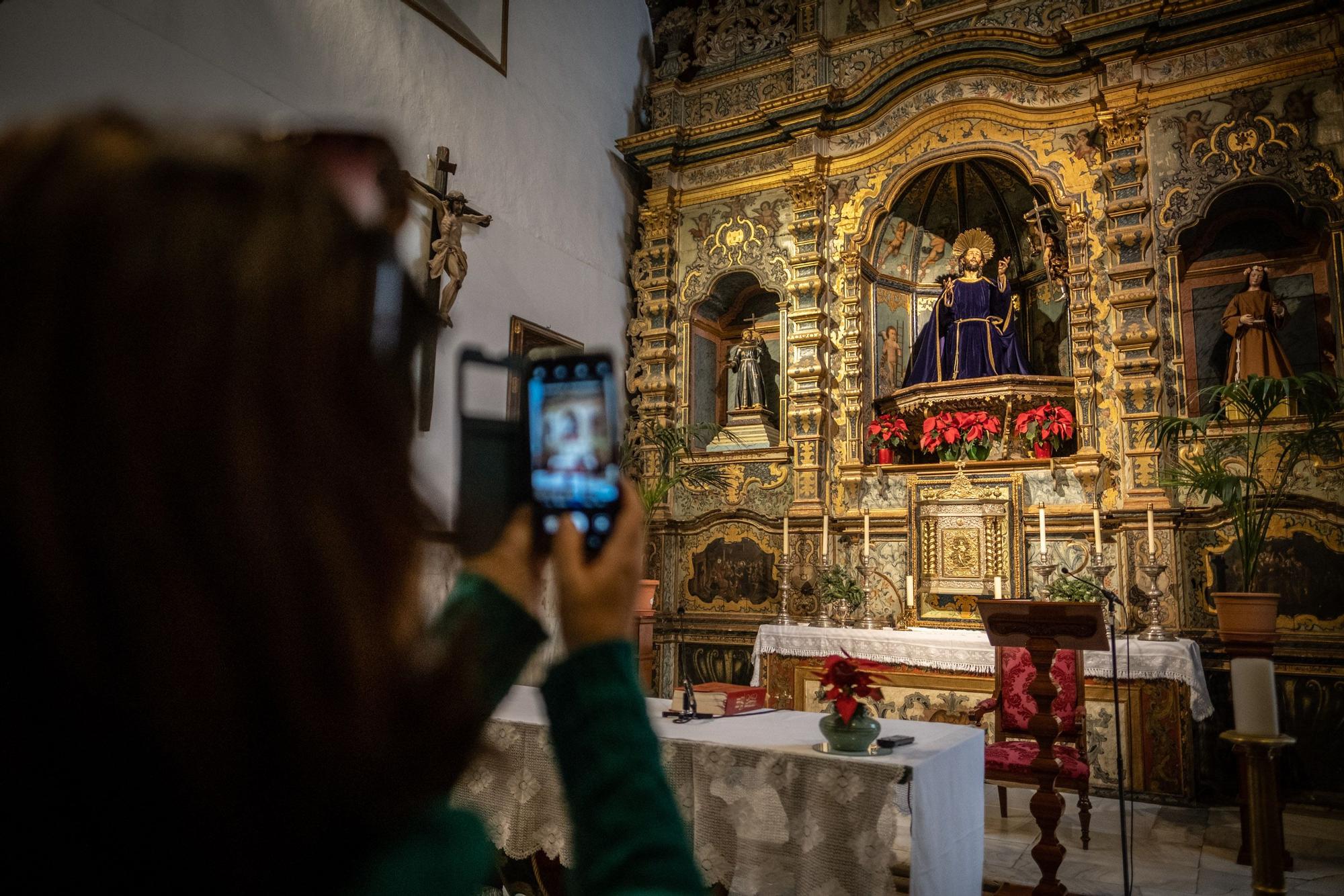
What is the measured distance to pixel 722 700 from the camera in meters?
3.83

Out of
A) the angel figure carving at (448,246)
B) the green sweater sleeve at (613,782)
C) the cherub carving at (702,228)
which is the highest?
the cherub carving at (702,228)

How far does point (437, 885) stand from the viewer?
511mm

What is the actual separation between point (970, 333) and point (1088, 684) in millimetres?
3405

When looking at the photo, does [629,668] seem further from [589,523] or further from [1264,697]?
[1264,697]

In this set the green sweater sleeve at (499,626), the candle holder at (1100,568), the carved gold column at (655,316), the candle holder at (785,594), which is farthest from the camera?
the carved gold column at (655,316)

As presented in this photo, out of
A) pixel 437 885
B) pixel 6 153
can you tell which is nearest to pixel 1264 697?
pixel 437 885

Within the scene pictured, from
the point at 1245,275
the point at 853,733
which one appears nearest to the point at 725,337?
the point at 1245,275

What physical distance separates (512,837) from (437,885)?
3139 millimetres

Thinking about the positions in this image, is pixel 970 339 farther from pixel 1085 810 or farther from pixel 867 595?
pixel 1085 810

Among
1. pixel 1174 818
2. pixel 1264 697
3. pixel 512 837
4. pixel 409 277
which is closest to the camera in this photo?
pixel 409 277

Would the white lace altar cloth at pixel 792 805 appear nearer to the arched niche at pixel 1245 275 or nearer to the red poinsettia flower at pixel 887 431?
the red poinsettia flower at pixel 887 431

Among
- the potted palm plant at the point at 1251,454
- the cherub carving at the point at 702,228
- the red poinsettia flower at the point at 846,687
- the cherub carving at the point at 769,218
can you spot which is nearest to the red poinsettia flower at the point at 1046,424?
the potted palm plant at the point at 1251,454

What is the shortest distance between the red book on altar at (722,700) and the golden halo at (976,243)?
20.1 ft

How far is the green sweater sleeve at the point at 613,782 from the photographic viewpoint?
2.15 ft
